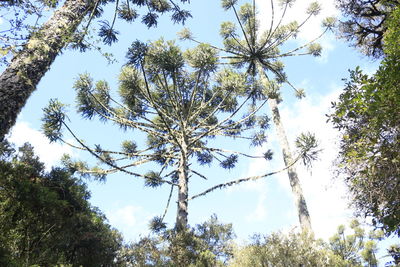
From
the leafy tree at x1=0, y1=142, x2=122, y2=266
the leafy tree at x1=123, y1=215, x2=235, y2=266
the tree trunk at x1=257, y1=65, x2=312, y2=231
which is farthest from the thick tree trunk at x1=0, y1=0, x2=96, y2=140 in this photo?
the tree trunk at x1=257, y1=65, x2=312, y2=231

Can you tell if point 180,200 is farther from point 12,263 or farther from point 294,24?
point 294,24

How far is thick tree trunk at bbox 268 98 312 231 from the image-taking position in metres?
8.68

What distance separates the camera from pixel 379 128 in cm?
390

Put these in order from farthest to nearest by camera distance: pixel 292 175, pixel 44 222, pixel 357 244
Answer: pixel 357 244
pixel 292 175
pixel 44 222

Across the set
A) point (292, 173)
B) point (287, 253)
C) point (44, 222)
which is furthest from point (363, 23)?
point (44, 222)

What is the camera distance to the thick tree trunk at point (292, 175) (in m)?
8.68

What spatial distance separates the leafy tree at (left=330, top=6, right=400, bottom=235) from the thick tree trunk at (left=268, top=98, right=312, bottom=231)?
3399 mm

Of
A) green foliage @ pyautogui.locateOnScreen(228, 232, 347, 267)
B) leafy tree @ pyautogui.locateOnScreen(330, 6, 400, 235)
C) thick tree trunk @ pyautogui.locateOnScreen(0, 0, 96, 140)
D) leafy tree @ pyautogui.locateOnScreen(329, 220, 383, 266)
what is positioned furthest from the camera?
leafy tree @ pyautogui.locateOnScreen(329, 220, 383, 266)

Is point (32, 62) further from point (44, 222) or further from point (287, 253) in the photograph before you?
point (287, 253)


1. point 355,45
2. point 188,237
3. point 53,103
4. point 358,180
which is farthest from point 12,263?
point 355,45

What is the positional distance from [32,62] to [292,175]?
8.36m

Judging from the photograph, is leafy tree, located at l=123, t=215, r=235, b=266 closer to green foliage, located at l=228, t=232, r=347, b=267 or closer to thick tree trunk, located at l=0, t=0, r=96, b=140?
green foliage, located at l=228, t=232, r=347, b=267

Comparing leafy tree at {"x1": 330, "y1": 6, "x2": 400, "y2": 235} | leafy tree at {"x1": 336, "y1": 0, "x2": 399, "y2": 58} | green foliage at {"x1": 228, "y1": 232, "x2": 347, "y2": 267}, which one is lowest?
green foliage at {"x1": 228, "y1": 232, "x2": 347, "y2": 267}

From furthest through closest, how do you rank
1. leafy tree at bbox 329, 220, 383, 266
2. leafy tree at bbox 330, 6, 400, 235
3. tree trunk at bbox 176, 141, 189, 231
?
leafy tree at bbox 329, 220, 383, 266
tree trunk at bbox 176, 141, 189, 231
leafy tree at bbox 330, 6, 400, 235
